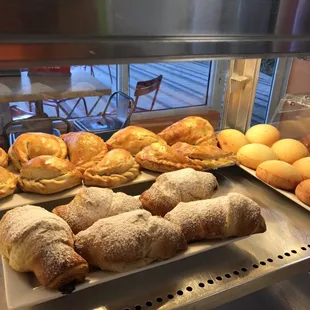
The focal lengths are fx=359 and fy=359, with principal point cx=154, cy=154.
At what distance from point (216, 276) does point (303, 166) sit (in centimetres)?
44

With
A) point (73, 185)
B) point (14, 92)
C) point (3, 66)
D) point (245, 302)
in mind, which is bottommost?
point (245, 302)

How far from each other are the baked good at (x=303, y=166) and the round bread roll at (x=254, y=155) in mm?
62

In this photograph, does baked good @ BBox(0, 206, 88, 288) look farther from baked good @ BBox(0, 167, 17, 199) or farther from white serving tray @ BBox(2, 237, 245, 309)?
baked good @ BBox(0, 167, 17, 199)

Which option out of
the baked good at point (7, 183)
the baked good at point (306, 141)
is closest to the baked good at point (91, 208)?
the baked good at point (7, 183)

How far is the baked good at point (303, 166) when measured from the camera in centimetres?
96

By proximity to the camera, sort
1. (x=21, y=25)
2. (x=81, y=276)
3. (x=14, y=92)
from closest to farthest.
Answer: (x=21, y=25), (x=81, y=276), (x=14, y=92)

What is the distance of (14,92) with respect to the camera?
1.80 m

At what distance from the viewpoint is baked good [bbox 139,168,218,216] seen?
78 centimetres

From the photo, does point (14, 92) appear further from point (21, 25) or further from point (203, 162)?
point (21, 25)

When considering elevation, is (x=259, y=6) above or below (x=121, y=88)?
above

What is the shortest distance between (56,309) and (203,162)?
52cm

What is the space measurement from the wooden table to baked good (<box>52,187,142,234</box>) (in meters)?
0.95

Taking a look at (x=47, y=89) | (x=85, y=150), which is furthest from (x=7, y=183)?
(x=47, y=89)

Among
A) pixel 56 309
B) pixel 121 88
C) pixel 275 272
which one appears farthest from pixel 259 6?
pixel 121 88
